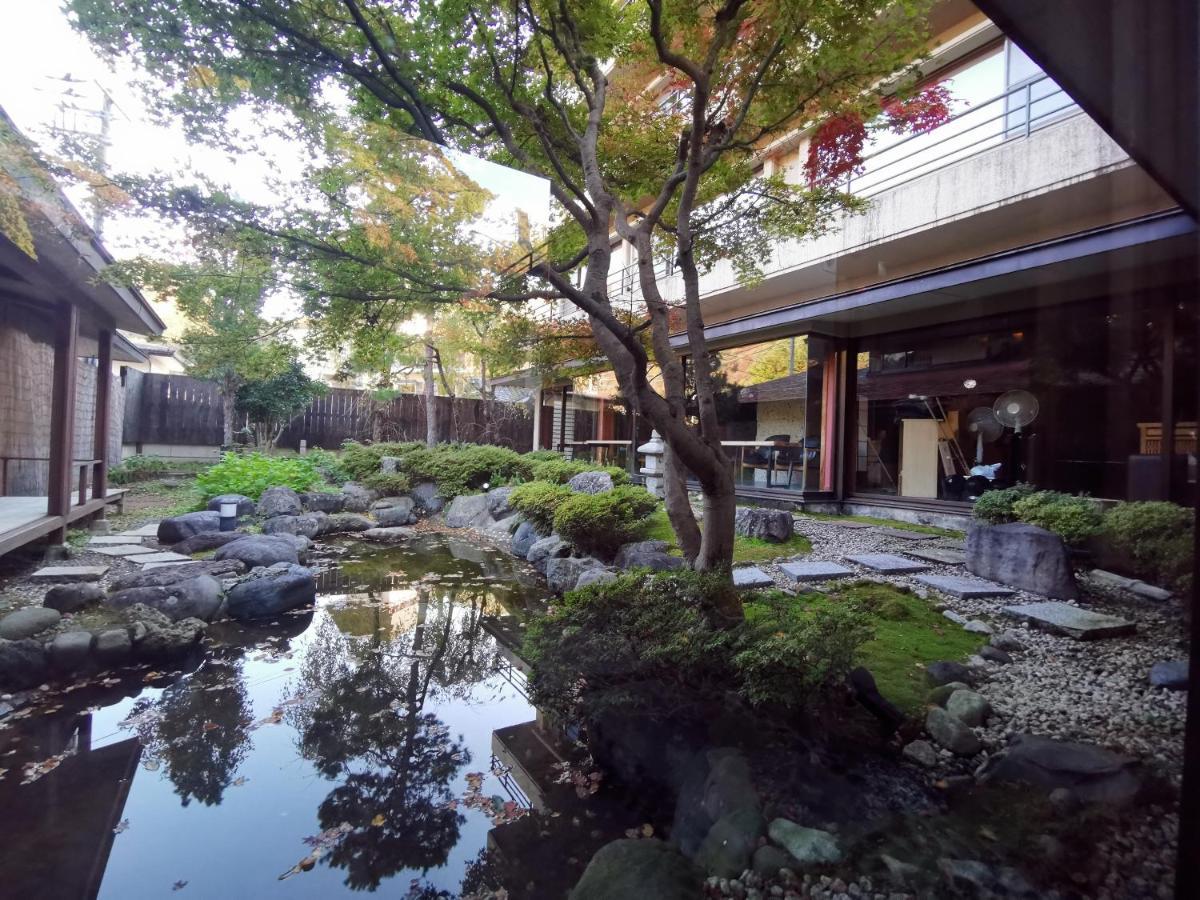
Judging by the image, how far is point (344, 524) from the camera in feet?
29.2

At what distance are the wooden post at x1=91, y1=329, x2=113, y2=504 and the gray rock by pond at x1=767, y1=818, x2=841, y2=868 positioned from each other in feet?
30.9

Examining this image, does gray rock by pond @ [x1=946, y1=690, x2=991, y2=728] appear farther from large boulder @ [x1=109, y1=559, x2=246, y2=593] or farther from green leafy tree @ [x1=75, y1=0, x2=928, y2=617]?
large boulder @ [x1=109, y1=559, x2=246, y2=593]

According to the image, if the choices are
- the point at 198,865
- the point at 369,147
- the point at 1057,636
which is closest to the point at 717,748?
the point at 198,865

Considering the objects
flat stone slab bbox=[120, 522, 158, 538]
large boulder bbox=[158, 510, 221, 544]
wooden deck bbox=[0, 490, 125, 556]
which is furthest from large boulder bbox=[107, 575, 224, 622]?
flat stone slab bbox=[120, 522, 158, 538]

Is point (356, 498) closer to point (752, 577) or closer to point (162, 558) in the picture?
point (162, 558)

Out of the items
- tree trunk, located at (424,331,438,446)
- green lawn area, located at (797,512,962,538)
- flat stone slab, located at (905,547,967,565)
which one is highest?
tree trunk, located at (424,331,438,446)

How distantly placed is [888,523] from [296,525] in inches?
310

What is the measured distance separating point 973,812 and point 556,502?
19.3 ft

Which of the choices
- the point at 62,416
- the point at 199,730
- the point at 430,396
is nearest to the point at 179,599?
the point at 199,730

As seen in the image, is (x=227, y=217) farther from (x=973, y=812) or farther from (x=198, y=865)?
(x=973, y=812)

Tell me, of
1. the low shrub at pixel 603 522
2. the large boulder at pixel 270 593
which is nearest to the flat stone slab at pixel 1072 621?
the low shrub at pixel 603 522

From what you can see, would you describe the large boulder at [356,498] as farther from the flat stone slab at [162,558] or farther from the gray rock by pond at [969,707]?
the gray rock by pond at [969,707]

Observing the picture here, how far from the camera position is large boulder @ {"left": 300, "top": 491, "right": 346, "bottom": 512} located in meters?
9.48

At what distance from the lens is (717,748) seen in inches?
96.7
